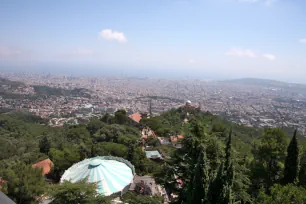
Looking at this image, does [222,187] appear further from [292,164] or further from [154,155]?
[154,155]

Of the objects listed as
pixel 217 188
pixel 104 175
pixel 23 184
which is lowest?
pixel 104 175

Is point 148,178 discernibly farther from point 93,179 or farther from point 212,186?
point 212,186

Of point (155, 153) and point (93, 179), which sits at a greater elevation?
point (93, 179)

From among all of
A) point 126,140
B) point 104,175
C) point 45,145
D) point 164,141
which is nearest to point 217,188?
point 104,175

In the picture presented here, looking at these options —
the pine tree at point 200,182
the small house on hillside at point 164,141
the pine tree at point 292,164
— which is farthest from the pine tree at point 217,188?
the small house on hillside at point 164,141

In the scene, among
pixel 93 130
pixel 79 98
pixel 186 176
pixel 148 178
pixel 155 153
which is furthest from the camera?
pixel 79 98

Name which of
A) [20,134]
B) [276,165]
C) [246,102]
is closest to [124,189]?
[276,165]

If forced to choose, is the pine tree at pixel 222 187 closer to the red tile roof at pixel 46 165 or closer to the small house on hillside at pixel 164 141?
the red tile roof at pixel 46 165
